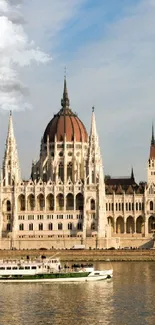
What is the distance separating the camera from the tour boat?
96.6 metres

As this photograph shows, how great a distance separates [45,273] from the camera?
97.4 m

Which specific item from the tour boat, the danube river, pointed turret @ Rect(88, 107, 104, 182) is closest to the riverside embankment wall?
pointed turret @ Rect(88, 107, 104, 182)

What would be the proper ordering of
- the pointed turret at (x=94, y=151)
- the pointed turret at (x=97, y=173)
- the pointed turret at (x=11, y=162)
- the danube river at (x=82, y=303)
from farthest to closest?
the pointed turret at (x=94, y=151), the pointed turret at (x=11, y=162), the pointed turret at (x=97, y=173), the danube river at (x=82, y=303)

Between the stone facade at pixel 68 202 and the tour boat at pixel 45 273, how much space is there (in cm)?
5403

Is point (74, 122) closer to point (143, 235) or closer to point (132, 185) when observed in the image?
point (132, 185)

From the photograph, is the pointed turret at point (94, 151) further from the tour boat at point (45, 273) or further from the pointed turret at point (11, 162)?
the tour boat at point (45, 273)

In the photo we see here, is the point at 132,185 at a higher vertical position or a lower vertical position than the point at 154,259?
higher

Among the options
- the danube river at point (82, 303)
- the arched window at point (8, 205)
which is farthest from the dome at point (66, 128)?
the danube river at point (82, 303)

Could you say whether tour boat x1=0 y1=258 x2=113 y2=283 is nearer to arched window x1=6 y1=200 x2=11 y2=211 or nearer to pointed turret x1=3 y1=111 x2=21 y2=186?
arched window x1=6 y1=200 x2=11 y2=211

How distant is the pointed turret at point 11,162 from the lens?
537 ft

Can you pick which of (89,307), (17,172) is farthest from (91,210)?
(89,307)

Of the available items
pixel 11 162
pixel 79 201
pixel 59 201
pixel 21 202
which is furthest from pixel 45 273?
pixel 11 162

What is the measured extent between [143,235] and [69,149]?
29324 mm

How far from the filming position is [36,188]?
6403 inches
